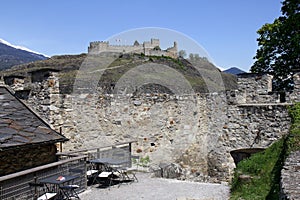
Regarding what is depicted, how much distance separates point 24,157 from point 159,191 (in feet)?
9.41

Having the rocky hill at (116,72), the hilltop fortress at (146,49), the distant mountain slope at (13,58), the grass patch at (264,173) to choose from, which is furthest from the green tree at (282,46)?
the distant mountain slope at (13,58)

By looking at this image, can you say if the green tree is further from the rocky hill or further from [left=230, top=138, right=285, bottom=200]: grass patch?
[left=230, top=138, right=285, bottom=200]: grass patch

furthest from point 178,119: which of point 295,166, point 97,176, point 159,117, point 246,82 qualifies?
point 295,166

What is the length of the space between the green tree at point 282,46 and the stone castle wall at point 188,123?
523cm

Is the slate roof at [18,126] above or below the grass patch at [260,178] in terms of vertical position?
above

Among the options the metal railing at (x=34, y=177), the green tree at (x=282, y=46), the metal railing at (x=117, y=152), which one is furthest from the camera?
the green tree at (x=282, y=46)

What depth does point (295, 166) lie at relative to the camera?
4.44 m

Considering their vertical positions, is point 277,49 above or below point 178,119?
above

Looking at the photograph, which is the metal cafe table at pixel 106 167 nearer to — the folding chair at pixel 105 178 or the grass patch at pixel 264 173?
the folding chair at pixel 105 178

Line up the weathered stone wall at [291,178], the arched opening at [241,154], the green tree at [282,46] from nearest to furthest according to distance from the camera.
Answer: the weathered stone wall at [291,178] → the arched opening at [241,154] → the green tree at [282,46]

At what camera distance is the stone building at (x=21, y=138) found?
5.75 m

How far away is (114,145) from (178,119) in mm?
2260

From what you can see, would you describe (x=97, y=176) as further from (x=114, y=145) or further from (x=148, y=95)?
(x=148, y=95)

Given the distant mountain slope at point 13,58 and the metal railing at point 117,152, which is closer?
the metal railing at point 117,152
